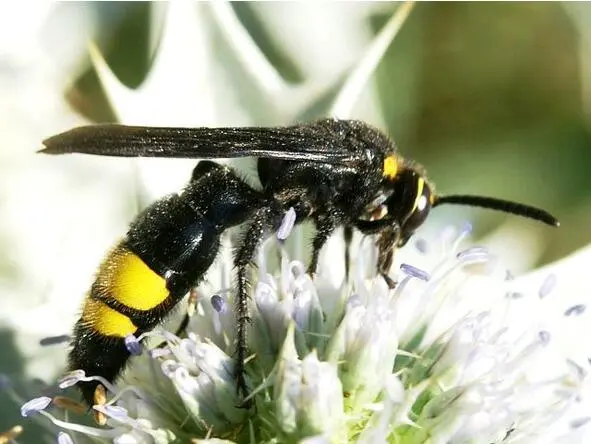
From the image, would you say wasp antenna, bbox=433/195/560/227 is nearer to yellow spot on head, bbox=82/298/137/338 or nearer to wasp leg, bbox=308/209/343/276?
wasp leg, bbox=308/209/343/276

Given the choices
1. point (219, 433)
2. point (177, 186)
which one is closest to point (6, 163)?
point (177, 186)

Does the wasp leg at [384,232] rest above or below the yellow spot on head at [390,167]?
below

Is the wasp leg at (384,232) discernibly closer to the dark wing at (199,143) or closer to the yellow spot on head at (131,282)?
the dark wing at (199,143)

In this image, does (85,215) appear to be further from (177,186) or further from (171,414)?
(171,414)

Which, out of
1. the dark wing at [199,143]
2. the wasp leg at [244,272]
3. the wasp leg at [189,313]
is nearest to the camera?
the dark wing at [199,143]

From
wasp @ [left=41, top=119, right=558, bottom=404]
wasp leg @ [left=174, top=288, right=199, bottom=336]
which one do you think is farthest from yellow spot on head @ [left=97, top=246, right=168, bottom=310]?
wasp leg @ [left=174, top=288, right=199, bottom=336]

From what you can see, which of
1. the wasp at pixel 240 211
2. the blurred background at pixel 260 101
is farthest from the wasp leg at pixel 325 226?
the blurred background at pixel 260 101

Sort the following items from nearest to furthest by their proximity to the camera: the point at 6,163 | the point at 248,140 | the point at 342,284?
the point at 248,140, the point at 342,284, the point at 6,163

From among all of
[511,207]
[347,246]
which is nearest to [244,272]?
[347,246]
